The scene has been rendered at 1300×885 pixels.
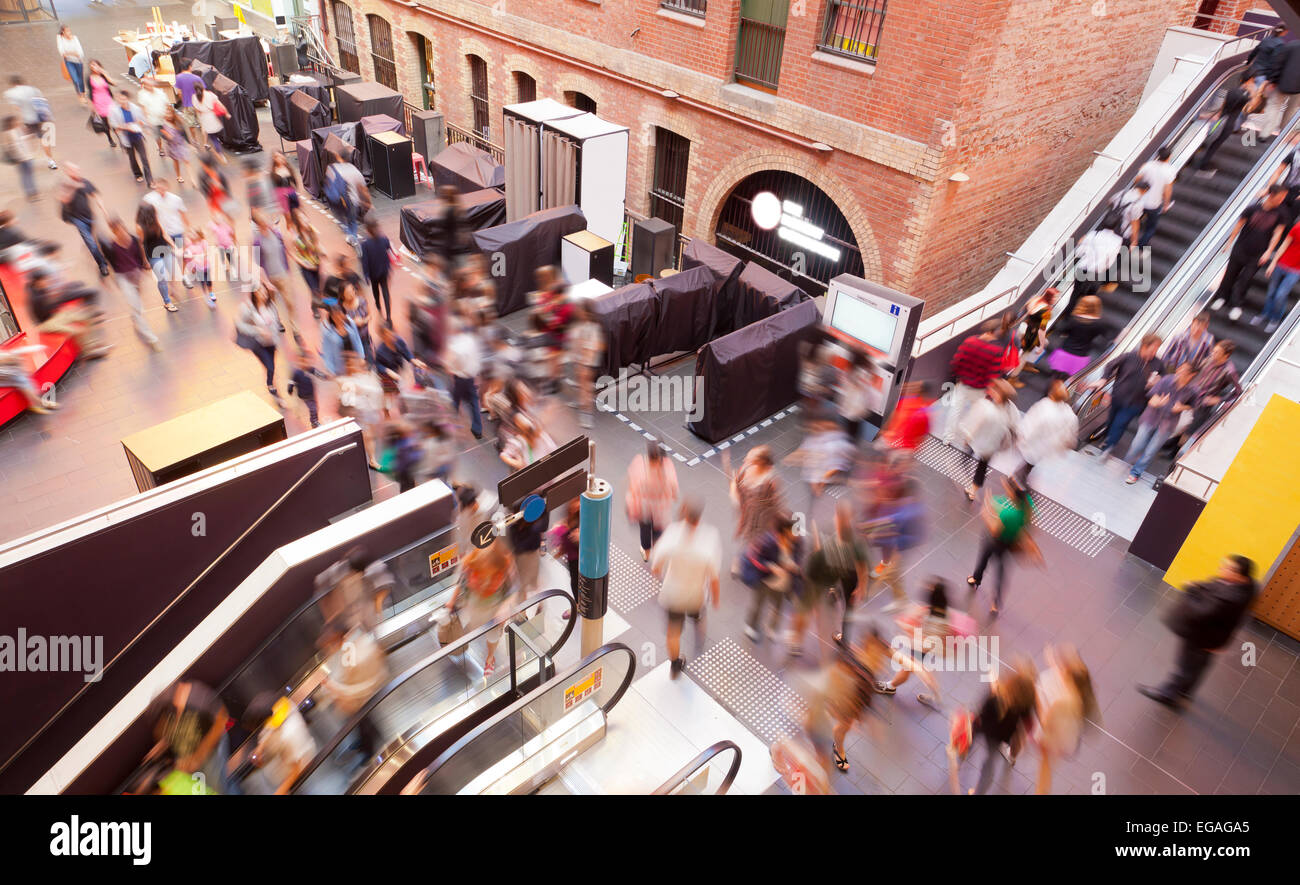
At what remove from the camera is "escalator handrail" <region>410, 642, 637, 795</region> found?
17.2 ft

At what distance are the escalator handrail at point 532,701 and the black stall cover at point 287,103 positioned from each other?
16.2 meters

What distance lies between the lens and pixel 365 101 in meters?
17.5

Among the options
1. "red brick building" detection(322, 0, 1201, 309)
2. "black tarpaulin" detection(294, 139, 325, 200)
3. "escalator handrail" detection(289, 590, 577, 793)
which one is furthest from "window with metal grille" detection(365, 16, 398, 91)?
"escalator handrail" detection(289, 590, 577, 793)

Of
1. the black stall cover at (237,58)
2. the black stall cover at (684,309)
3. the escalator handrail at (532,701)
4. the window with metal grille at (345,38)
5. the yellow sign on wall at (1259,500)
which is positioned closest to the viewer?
the escalator handrail at (532,701)

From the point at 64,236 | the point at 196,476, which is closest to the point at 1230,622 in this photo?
the point at 196,476

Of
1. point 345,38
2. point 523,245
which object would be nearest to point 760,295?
point 523,245

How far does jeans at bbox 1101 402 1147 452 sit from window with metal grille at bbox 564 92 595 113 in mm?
10902

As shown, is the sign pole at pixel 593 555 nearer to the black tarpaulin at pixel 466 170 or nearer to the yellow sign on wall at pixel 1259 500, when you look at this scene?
the yellow sign on wall at pixel 1259 500

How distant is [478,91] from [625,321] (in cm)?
1042

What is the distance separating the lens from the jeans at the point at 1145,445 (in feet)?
30.1

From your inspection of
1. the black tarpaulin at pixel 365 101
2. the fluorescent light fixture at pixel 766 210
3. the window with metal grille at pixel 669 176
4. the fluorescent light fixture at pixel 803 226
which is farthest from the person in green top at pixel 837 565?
the black tarpaulin at pixel 365 101

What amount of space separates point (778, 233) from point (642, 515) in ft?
23.6

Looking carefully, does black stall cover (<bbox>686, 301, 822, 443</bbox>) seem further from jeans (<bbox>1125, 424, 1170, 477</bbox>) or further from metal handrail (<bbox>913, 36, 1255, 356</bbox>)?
jeans (<bbox>1125, 424, 1170, 477</bbox>)
